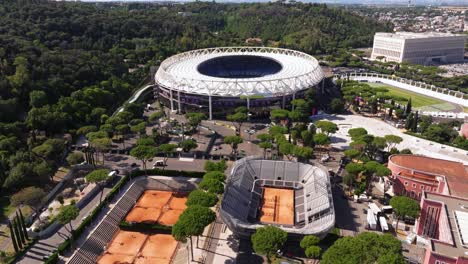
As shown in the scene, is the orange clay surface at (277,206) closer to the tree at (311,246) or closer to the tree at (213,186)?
the tree at (213,186)

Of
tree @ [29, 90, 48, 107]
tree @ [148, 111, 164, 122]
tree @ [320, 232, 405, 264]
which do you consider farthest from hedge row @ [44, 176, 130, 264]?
tree @ [29, 90, 48, 107]

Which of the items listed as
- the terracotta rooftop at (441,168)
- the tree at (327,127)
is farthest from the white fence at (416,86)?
the terracotta rooftop at (441,168)

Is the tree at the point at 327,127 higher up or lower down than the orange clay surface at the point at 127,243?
higher up

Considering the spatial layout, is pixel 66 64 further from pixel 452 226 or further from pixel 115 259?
pixel 452 226

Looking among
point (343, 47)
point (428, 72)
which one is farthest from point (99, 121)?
point (343, 47)

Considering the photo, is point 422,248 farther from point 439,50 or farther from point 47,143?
point 439,50
